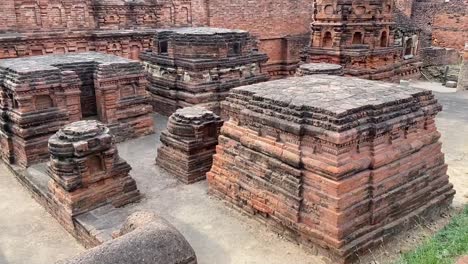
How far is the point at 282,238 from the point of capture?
549 cm

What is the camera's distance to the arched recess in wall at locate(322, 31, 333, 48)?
1219 cm

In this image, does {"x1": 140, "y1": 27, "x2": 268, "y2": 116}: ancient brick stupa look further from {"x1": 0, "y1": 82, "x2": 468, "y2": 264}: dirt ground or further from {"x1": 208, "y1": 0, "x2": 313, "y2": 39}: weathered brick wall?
{"x1": 208, "y1": 0, "x2": 313, "y2": 39}: weathered brick wall

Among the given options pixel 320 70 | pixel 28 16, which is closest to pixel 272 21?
pixel 320 70

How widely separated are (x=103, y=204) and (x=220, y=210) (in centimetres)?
173

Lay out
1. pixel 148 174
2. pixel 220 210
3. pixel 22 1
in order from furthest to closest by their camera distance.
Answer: pixel 22 1, pixel 148 174, pixel 220 210

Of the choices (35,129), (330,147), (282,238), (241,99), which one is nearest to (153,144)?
(35,129)

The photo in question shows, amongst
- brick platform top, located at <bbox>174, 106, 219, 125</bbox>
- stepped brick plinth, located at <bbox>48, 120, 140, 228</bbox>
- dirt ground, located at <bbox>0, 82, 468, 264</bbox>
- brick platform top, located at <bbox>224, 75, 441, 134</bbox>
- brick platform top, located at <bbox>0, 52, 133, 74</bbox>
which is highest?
brick platform top, located at <bbox>0, 52, 133, 74</bbox>

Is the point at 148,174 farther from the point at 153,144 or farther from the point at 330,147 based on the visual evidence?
the point at 330,147

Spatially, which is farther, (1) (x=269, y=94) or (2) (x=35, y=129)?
(2) (x=35, y=129)

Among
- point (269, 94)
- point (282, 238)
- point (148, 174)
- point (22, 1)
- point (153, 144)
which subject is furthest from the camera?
point (22, 1)

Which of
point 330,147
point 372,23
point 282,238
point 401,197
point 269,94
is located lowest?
point 282,238

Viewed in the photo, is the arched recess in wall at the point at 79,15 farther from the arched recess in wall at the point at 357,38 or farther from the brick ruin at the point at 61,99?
the arched recess in wall at the point at 357,38

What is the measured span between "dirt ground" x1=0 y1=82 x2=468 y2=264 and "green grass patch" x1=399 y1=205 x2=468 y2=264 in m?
0.20

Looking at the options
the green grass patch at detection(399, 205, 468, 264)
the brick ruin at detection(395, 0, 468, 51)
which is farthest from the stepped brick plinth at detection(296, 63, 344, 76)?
the brick ruin at detection(395, 0, 468, 51)
